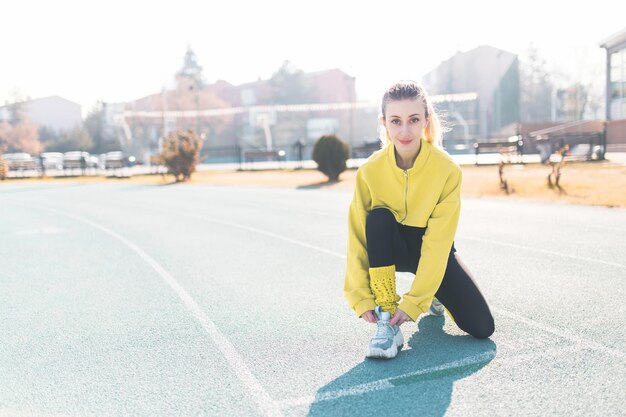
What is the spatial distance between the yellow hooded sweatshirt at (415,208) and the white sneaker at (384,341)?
0.12 m

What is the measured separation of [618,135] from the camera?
33.1 meters

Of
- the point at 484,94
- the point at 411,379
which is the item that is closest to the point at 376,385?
the point at 411,379

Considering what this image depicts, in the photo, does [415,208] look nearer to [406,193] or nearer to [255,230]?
[406,193]

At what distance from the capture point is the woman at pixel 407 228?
350cm

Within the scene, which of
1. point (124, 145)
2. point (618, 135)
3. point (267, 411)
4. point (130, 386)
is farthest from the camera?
point (124, 145)

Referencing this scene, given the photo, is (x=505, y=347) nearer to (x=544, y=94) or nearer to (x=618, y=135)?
(x=618, y=135)

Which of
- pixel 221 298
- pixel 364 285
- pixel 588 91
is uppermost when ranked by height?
pixel 588 91

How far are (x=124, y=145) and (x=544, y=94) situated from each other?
54.4m

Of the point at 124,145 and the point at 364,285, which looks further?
the point at 124,145

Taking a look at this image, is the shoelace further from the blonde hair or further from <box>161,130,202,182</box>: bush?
<box>161,130,202,182</box>: bush

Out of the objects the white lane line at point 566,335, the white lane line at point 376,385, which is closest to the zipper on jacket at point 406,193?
the white lane line at point 376,385

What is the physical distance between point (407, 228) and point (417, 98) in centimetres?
84

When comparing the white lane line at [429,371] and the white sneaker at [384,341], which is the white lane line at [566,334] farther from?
the white sneaker at [384,341]

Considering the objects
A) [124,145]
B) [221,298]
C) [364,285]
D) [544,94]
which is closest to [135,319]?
[221,298]
